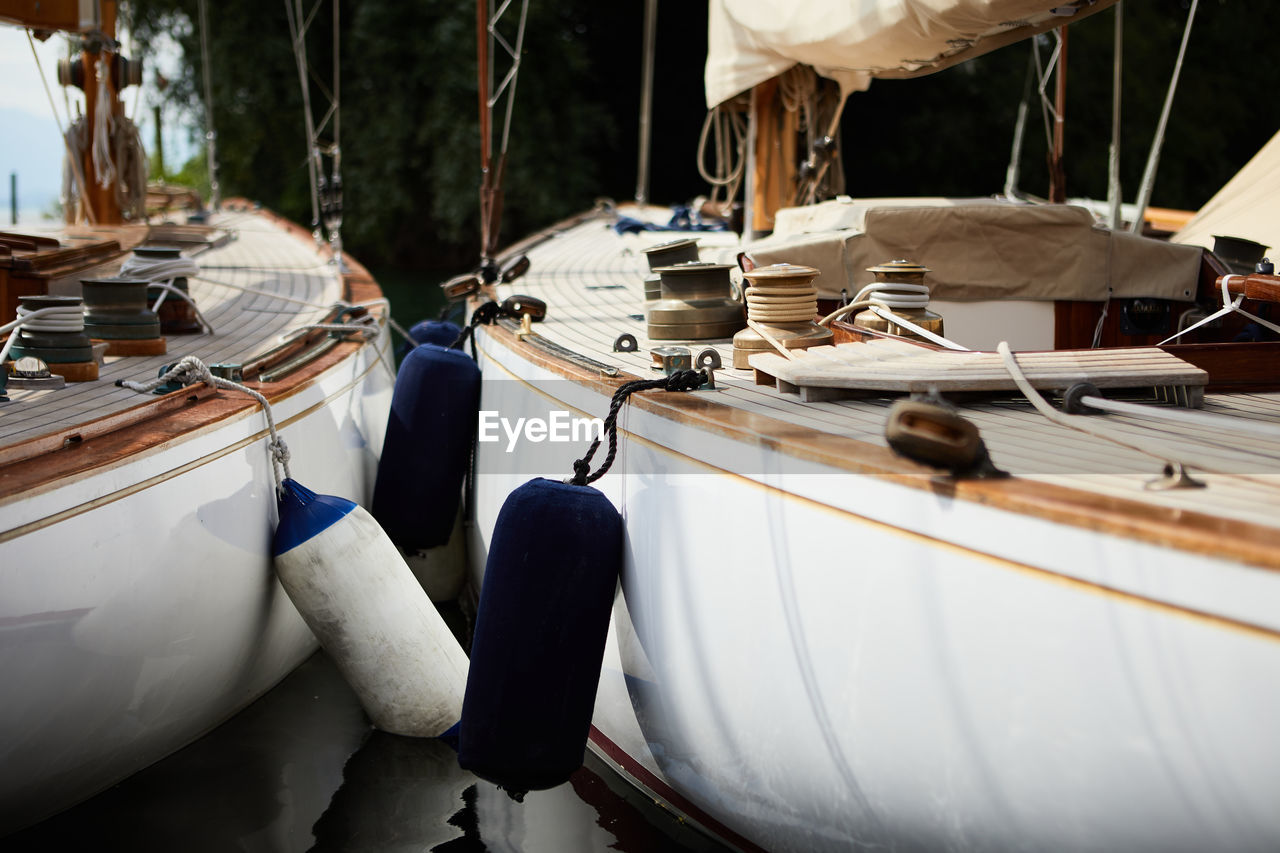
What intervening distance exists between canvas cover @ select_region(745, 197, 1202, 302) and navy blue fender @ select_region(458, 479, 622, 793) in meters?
1.24

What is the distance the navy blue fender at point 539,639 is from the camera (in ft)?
8.43

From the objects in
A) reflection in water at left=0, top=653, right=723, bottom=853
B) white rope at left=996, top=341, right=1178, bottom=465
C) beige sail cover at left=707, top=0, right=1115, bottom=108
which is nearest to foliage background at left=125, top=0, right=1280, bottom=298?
beige sail cover at left=707, top=0, right=1115, bottom=108

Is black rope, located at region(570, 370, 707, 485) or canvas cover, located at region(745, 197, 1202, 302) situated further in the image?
canvas cover, located at region(745, 197, 1202, 302)

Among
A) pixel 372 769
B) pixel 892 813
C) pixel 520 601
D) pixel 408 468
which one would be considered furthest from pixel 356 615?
pixel 892 813

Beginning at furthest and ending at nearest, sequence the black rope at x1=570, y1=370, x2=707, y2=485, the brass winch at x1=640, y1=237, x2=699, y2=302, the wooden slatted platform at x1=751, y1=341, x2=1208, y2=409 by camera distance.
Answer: the brass winch at x1=640, y1=237, x2=699, y2=302 → the black rope at x1=570, y1=370, x2=707, y2=485 → the wooden slatted platform at x1=751, y1=341, x2=1208, y2=409

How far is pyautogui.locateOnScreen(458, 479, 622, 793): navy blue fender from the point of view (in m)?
2.57

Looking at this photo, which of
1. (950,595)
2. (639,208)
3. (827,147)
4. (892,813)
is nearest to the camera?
(950,595)

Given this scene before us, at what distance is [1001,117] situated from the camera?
58.6ft

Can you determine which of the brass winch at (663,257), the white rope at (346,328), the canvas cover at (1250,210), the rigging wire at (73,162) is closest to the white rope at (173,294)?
the white rope at (346,328)

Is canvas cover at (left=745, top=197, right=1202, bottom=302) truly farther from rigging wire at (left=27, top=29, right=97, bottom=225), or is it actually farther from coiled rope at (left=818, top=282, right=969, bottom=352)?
rigging wire at (left=27, top=29, right=97, bottom=225)

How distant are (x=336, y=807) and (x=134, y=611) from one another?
771 millimetres

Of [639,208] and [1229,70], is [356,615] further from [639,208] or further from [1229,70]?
[1229,70]

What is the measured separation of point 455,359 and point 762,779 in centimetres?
230

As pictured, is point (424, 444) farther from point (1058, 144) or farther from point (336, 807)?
point (1058, 144)
